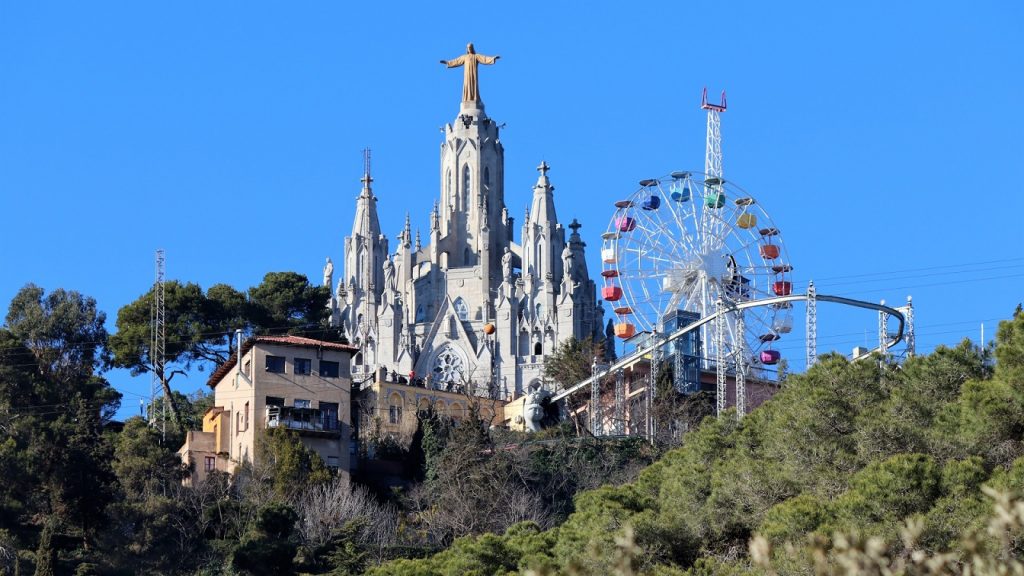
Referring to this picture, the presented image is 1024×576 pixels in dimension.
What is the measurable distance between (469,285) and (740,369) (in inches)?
1768

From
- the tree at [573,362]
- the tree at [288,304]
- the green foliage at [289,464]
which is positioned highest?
the tree at [288,304]

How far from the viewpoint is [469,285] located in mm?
113438

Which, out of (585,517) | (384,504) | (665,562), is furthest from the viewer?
(384,504)

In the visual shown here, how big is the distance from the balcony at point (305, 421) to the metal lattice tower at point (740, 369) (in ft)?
49.3

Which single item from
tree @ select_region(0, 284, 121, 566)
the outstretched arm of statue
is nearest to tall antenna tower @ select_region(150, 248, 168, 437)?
tree @ select_region(0, 284, 121, 566)

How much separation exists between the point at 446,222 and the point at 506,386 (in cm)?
1575

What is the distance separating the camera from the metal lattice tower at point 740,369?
62594mm

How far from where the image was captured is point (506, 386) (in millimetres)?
105562

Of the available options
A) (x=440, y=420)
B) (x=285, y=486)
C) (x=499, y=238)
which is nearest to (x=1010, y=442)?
(x=285, y=486)

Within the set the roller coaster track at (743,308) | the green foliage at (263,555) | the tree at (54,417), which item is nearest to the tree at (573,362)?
the roller coaster track at (743,308)

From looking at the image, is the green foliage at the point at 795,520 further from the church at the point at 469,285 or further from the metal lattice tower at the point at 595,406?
the church at the point at 469,285

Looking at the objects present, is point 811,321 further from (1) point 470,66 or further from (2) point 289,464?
(1) point 470,66

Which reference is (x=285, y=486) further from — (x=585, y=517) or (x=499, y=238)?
(x=499, y=238)

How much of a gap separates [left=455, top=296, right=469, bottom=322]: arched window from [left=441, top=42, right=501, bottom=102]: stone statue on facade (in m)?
15.7
